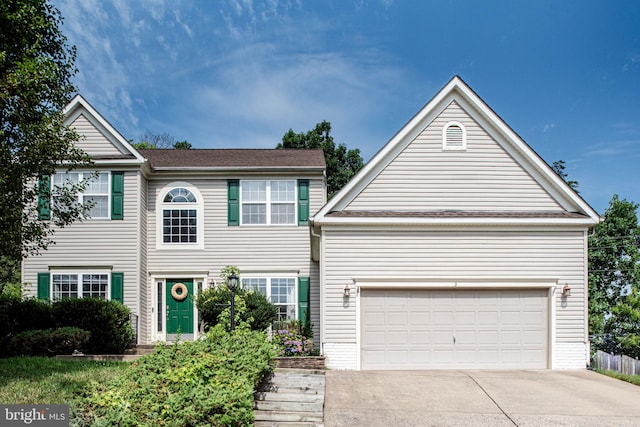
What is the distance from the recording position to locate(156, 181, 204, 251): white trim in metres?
18.3

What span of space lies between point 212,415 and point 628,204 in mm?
32093

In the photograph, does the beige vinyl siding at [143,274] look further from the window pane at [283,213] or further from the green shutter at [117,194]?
the window pane at [283,213]

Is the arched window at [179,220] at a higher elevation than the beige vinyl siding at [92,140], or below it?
below

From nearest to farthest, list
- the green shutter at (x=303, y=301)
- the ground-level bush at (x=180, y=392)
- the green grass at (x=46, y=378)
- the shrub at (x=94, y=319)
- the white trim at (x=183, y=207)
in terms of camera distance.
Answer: the ground-level bush at (x=180, y=392)
the green grass at (x=46, y=378)
the shrub at (x=94, y=319)
the green shutter at (x=303, y=301)
the white trim at (x=183, y=207)

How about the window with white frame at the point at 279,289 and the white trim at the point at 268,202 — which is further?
the white trim at the point at 268,202

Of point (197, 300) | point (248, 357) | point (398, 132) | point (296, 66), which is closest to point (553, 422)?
point (248, 357)

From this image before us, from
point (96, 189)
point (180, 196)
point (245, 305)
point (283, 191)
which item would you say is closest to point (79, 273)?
point (96, 189)

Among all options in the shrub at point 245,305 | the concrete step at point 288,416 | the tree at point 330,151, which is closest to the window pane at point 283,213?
the shrub at point 245,305

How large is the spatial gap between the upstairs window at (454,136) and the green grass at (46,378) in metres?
8.90

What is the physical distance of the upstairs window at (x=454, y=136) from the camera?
577 inches

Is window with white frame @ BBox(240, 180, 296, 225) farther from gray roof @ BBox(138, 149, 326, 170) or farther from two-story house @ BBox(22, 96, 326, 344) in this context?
gray roof @ BBox(138, 149, 326, 170)

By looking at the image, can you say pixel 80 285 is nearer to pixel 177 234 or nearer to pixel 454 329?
pixel 177 234

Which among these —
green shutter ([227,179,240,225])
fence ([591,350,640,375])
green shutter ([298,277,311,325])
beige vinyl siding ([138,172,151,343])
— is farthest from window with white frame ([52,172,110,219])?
fence ([591,350,640,375])

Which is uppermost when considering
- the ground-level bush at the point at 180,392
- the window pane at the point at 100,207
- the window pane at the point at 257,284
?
the window pane at the point at 100,207
